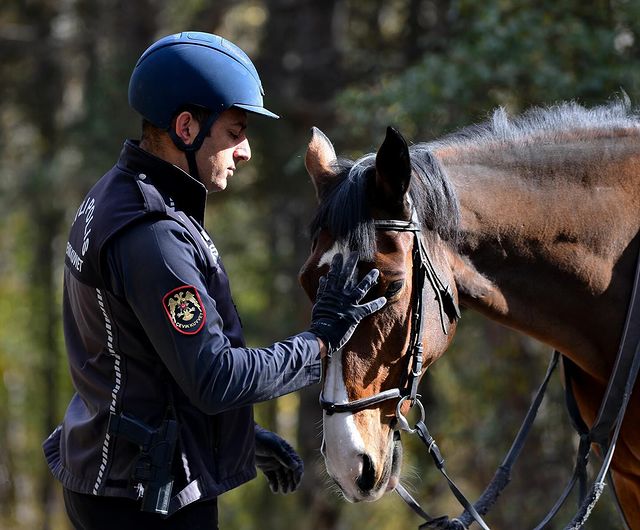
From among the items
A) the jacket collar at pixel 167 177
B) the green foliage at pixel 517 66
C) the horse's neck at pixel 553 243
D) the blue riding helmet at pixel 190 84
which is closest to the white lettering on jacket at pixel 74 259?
the jacket collar at pixel 167 177

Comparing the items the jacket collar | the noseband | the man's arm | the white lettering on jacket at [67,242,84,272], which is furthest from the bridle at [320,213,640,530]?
the white lettering on jacket at [67,242,84,272]

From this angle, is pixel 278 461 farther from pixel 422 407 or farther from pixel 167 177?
pixel 167 177

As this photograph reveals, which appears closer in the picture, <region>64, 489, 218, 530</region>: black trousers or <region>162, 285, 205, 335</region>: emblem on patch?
<region>162, 285, 205, 335</region>: emblem on patch

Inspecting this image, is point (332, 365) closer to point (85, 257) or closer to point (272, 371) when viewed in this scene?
point (272, 371)

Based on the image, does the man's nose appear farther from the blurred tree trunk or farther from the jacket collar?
the blurred tree trunk

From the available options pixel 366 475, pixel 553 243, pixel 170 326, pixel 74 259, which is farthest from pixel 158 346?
pixel 553 243

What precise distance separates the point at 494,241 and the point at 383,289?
50 centimetres

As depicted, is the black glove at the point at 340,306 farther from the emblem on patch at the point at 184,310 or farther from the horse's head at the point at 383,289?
the emblem on patch at the point at 184,310

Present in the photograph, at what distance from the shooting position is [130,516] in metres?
2.58

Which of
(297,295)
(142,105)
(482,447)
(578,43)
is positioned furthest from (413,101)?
(297,295)

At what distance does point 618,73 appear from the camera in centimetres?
558

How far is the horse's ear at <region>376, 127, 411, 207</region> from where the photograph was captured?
106 inches

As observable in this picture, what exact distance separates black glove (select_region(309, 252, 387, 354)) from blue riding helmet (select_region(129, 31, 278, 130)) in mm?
532

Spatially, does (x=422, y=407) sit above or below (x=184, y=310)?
below
